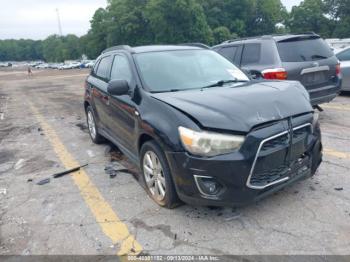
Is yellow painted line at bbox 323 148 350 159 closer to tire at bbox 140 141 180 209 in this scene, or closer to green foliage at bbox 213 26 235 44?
tire at bbox 140 141 180 209

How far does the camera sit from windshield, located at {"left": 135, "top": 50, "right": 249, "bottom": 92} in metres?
4.15

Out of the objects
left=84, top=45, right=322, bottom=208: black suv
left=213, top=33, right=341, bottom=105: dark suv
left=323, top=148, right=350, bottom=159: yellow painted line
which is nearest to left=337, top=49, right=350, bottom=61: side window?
left=213, top=33, right=341, bottom=105: dark suv

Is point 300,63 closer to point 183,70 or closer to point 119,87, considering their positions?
point 183,70

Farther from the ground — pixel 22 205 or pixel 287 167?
pixel 287 167

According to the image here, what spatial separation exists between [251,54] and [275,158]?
4.29 metres

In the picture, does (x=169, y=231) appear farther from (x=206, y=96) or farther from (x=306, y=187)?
(x=306, y=187)

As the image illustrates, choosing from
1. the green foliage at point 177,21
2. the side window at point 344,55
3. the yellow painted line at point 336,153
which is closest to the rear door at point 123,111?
the yellow painted line at point 336,153

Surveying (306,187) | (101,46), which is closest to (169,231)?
(306,187)

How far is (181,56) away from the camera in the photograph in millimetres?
4652

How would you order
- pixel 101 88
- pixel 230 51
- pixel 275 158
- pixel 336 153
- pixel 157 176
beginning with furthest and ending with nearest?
pixel 230 51 < pixel 101 88 < pixel 336 153 < pixel 157 176 < pixel 275 158

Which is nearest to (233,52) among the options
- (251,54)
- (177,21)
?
(251,54)

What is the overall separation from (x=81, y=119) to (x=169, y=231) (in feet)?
22.0

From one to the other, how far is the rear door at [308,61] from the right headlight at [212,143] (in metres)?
3.68

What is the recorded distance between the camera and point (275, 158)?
3.16 meters
